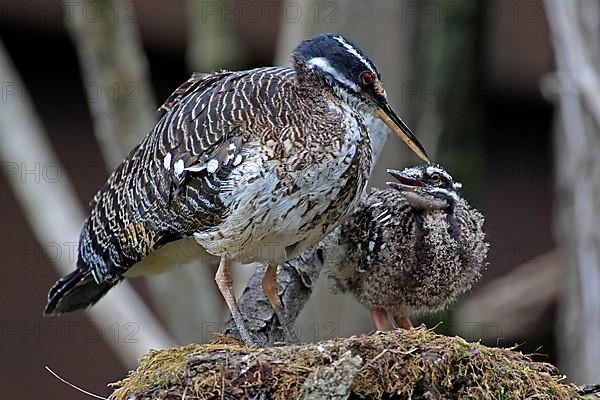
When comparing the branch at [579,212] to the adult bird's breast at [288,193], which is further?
the branch at [579,212]

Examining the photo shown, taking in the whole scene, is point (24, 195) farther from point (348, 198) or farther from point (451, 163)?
point (348, 198)

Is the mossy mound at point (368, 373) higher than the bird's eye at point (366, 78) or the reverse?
the reverse

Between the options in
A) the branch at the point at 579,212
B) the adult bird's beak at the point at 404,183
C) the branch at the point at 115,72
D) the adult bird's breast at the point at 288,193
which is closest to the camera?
the adult bird's breast at the point at 288,193

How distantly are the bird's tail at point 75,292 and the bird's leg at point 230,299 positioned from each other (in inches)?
30.0

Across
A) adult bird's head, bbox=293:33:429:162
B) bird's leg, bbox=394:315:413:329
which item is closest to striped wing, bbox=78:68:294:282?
adult bird's head, bbox=293:33:429:162

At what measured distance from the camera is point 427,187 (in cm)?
559

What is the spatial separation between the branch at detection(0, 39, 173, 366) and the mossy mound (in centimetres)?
432

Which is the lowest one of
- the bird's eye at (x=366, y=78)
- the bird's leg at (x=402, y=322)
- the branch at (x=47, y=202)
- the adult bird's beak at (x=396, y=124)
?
the branch at (x=47, y=202)

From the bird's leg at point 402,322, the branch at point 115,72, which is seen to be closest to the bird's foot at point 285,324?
the bird's leg at point 402,322

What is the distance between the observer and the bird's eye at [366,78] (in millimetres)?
5176

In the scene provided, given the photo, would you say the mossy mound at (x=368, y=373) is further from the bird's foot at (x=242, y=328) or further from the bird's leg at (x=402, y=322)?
the bird's leg at (x=402, y=322)

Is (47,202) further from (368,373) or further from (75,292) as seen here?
(368,373)

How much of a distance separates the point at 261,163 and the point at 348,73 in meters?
0.60

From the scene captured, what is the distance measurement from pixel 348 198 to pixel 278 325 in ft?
2.66
